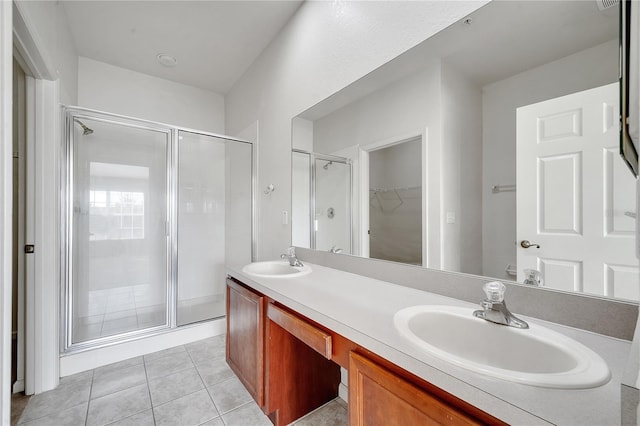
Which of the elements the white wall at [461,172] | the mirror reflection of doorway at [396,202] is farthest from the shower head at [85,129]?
the white wall at [461,172]

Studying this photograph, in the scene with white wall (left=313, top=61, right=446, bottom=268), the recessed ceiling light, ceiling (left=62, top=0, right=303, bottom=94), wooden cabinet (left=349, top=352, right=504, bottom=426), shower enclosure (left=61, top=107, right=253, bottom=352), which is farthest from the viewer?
the recessed ceiling light

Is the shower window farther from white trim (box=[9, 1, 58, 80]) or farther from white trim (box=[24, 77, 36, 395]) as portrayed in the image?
white trim (box=[9, 1, 58, 80])

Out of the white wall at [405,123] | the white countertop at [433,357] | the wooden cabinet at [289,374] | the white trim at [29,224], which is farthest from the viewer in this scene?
the white trim at [29,224]

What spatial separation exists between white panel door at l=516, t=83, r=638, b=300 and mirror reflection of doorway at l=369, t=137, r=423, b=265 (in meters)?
0.39

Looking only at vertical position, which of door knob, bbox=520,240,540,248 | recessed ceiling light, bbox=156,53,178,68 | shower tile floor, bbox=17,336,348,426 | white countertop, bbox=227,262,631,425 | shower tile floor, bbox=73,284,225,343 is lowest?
shower tile floor, bbox=17,336,348,426

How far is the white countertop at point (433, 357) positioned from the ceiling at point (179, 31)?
212 centimetres

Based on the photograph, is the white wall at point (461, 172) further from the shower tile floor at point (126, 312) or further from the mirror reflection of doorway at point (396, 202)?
the shower tile floor at point (126, 312)

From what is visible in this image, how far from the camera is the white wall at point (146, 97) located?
2.68 meters

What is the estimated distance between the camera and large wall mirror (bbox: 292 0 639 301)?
0.78m

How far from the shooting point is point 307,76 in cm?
194


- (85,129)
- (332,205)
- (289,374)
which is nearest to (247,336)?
(289,374)

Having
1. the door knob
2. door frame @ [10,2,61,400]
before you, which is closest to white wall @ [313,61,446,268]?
the door knob

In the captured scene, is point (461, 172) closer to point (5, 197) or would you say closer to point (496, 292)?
point (496, 292)

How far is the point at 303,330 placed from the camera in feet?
3.38
